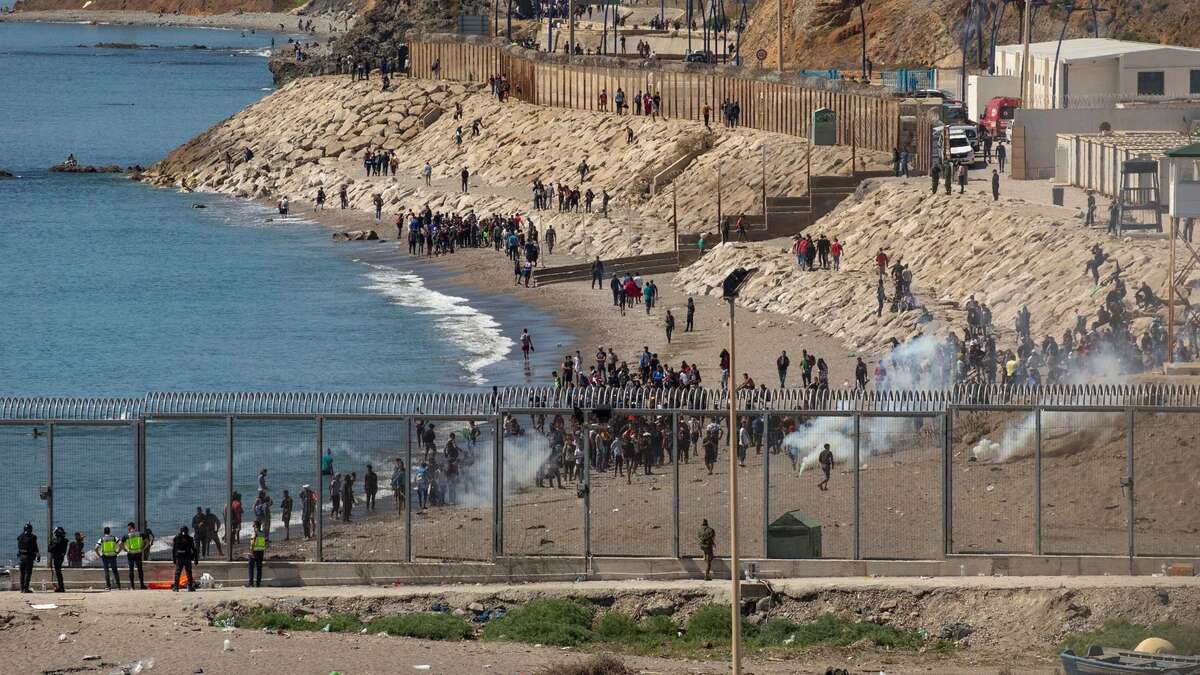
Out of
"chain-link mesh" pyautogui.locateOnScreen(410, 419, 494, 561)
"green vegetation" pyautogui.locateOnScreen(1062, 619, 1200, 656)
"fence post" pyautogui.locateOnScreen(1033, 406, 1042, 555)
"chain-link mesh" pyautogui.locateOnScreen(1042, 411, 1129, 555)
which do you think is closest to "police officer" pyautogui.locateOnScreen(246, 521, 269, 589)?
"chain-link mesh" pyautogui.locateOnScreen(410, 419, 494, 561)

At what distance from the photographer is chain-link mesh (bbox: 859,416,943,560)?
25.8 metres

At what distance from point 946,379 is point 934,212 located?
1817 centimetres

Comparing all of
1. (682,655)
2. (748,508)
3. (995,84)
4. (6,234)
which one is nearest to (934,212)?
(995,84)

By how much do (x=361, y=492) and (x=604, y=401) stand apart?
3301 millimetres

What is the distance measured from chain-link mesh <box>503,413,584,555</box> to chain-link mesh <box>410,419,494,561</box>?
0.27m

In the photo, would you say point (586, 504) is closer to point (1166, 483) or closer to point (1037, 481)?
point (1037, 481)

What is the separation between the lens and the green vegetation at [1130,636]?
23062mm

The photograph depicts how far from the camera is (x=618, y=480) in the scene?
86.4 feet

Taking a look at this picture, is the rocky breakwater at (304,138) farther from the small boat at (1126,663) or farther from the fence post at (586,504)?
the small boat at (1126,663)

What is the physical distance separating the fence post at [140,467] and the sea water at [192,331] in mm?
106

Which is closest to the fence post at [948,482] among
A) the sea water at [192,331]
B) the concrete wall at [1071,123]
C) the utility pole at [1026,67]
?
the sea water at [192,331]

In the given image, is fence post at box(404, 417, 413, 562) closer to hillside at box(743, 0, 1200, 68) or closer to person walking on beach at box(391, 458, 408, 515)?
person walking on beach at box(391, 458, 408, 515)

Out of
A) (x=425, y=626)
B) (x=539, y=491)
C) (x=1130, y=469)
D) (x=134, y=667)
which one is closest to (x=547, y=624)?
(x=425, y=626)

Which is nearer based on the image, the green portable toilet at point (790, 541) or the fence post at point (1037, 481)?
the fence post at point (1037, 481)
